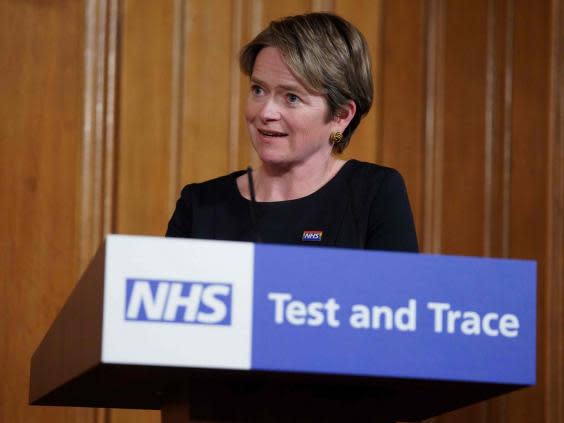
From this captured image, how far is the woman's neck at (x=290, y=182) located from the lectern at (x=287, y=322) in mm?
1020

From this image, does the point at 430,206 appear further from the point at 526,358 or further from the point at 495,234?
the point at 526,358

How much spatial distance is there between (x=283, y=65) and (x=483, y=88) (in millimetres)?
1787

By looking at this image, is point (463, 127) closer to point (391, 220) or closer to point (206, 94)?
point (206, 94)

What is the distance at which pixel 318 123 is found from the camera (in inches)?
110

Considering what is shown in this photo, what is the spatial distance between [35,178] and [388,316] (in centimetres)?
238

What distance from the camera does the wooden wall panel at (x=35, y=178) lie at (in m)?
3.71

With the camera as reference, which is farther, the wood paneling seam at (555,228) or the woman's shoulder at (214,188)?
the wood paneling seam at (555,228)

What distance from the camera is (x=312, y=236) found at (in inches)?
105

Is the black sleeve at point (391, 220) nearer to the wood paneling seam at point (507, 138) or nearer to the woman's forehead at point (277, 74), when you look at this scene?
the woman's forehead at point (277, 74)

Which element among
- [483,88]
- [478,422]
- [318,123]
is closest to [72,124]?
[318,123]

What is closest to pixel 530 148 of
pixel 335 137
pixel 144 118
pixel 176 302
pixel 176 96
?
pixel 176 96

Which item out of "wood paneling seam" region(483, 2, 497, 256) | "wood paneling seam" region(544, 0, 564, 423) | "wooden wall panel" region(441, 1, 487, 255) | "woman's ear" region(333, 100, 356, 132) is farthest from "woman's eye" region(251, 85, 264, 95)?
"wood paneling seam" region(544, 0, 564, 423)

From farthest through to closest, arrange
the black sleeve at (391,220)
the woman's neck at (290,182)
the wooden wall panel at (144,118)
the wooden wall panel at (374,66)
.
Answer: the wooden wall panel at (374,66) < the wooden wall panel at (144,118) < the woman's neck at (290,182) < the black sleeve at (391,220)

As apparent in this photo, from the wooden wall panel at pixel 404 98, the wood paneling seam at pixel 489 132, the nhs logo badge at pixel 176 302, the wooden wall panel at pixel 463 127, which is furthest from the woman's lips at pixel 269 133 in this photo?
the wood paneling seam at pixel 489 132
